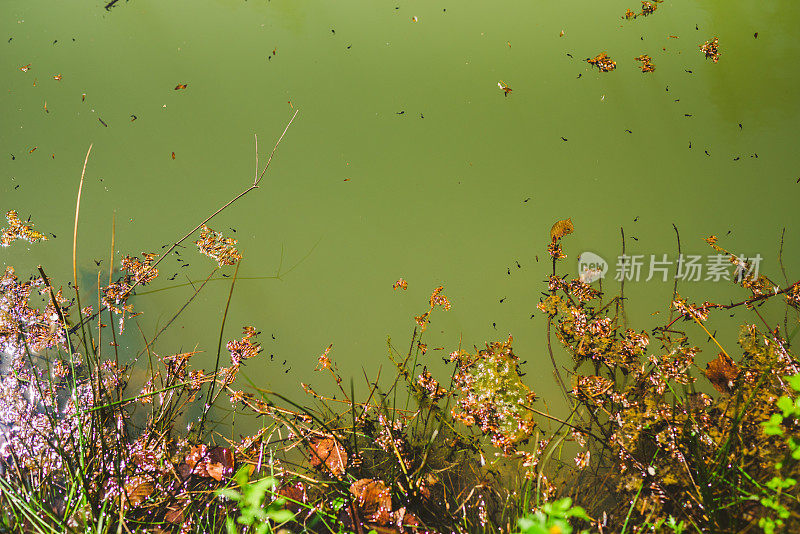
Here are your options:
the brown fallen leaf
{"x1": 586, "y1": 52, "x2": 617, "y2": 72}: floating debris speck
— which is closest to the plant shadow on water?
the brown fallen leaf

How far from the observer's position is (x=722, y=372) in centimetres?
148

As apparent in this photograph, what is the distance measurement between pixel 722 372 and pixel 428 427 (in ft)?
3.31

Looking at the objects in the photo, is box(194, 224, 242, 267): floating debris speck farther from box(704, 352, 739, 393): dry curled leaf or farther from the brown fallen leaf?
box(704, 352, 739, 393): dry curled leaf

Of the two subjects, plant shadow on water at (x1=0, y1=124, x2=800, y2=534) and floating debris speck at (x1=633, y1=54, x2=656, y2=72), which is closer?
plant shadow on water at (x1=0, y1=124, x2=800, y2=534)

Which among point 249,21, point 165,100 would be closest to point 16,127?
point 165,100

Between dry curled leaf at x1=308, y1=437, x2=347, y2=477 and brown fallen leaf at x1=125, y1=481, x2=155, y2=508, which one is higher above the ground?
dry curled leaf at x1=308, y1=437, x2=347, y2=477

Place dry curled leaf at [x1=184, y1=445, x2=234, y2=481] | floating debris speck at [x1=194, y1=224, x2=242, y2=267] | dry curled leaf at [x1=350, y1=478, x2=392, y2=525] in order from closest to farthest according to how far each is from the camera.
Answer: dry curled leaf at [x1=350, y1=478, x2=392, y2=525], dry curled leaf at [x1=184, y1=445, x2=234, y2=481], floating debris speck at [x1=194, y1=224, x2=242, y2=267]

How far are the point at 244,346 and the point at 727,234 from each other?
73.2 inches

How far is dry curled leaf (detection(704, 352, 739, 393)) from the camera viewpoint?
1454 mm

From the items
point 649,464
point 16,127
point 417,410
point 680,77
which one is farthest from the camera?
point 16,127

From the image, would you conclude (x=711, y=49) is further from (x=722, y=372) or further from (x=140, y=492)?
(x=140, y=492)

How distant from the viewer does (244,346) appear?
1.64 m

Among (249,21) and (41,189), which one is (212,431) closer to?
(41,189)

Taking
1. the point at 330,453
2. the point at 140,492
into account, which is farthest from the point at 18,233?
the point at 330,453
